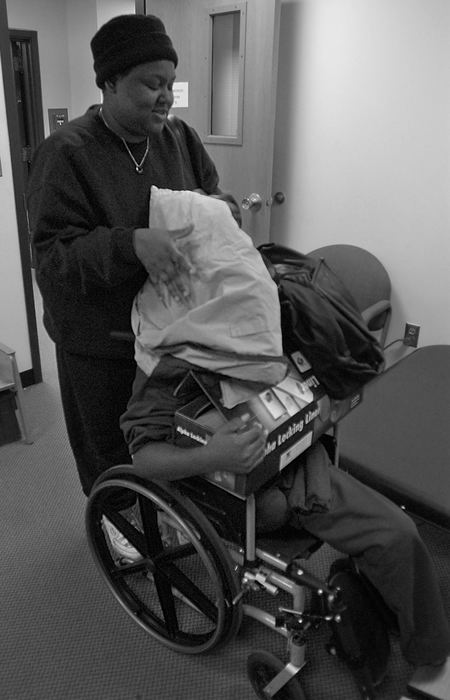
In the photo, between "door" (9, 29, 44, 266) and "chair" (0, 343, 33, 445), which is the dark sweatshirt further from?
Answer: "door" (9, 29, 44, 266)

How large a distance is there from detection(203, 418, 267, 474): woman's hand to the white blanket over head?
0.32ft

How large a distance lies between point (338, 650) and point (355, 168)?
2.08 meters

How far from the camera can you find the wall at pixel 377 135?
7.83 feet

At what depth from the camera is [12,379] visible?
2.45 m

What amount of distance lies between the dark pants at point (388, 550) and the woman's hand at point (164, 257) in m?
0.56

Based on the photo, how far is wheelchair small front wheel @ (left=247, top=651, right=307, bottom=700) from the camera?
1.31m

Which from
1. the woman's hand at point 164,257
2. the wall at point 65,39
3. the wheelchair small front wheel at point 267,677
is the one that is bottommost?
the wheelchair small front wheel at point 267,677

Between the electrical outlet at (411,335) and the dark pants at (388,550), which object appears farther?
the electrical outlet at (411,335)

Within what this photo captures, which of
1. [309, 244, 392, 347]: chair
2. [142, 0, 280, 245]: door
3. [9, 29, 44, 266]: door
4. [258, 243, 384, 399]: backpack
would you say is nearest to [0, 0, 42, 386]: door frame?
[142, 0, 280, 245]: door

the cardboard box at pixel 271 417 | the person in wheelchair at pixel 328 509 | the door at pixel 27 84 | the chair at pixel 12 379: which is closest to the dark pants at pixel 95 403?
the person in wheelchair at pixel 328 509

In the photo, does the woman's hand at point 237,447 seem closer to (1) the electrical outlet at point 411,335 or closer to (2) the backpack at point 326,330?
(2) the backpack at point 326,330

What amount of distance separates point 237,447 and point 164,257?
0.39m


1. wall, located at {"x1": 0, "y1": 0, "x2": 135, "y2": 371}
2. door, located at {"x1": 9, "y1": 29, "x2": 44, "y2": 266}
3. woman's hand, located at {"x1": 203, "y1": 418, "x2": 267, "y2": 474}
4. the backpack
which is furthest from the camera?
door, located at {"x1": 9, "y1": 29, "x2": 44, "y2": 266}

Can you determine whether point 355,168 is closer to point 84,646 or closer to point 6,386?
point 6,386
